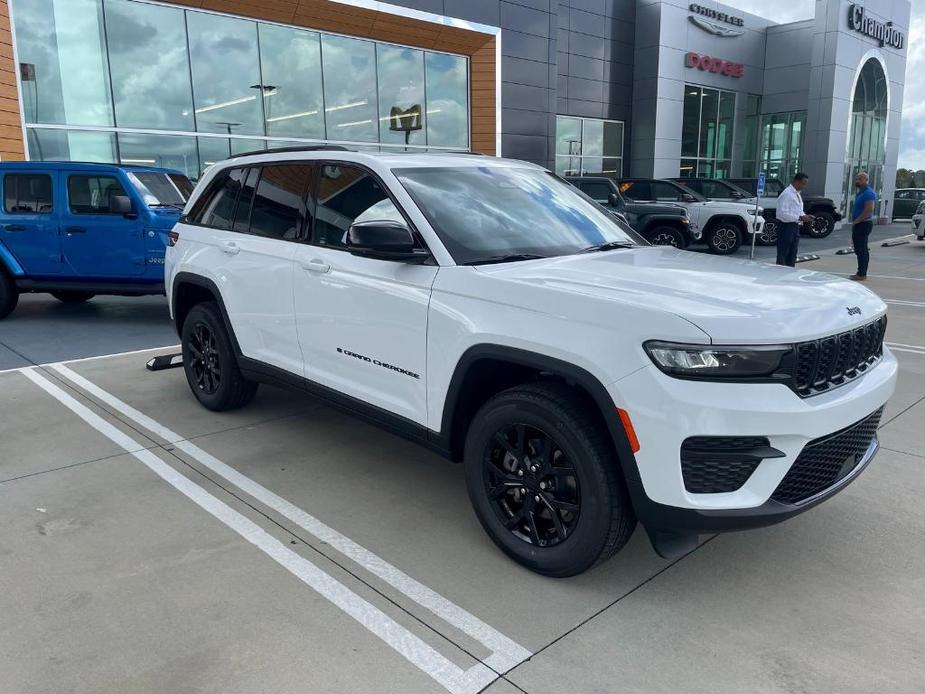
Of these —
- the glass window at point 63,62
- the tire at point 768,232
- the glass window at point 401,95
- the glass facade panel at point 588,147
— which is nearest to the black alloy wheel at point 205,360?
the glass window at point 63,62

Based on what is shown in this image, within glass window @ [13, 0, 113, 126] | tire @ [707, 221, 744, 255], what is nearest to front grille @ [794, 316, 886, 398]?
tire @ [707, 221, 744, 255]

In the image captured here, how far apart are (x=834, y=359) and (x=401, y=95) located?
61.2ft

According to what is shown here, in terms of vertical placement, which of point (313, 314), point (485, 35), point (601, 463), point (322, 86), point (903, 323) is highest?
point (485, 35)

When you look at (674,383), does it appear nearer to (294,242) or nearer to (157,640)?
(157,640)

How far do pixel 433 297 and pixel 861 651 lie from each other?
2.21 metres

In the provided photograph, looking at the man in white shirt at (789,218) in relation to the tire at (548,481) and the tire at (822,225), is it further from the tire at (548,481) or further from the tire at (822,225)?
the tire at (822,225)

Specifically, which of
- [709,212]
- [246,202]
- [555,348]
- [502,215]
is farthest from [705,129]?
[555,348]

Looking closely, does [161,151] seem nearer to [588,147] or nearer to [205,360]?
[205,360]

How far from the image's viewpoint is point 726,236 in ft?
54.5

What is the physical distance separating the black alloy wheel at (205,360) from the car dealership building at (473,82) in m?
1.74

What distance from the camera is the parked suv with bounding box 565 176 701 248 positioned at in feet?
50.0

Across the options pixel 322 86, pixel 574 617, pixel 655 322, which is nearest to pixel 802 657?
pixel 574 617

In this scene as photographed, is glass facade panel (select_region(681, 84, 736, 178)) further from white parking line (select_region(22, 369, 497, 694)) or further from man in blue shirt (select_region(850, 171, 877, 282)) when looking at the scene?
white parking line (select_region(22, 369, 497, 694))

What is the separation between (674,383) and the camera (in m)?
2.60
